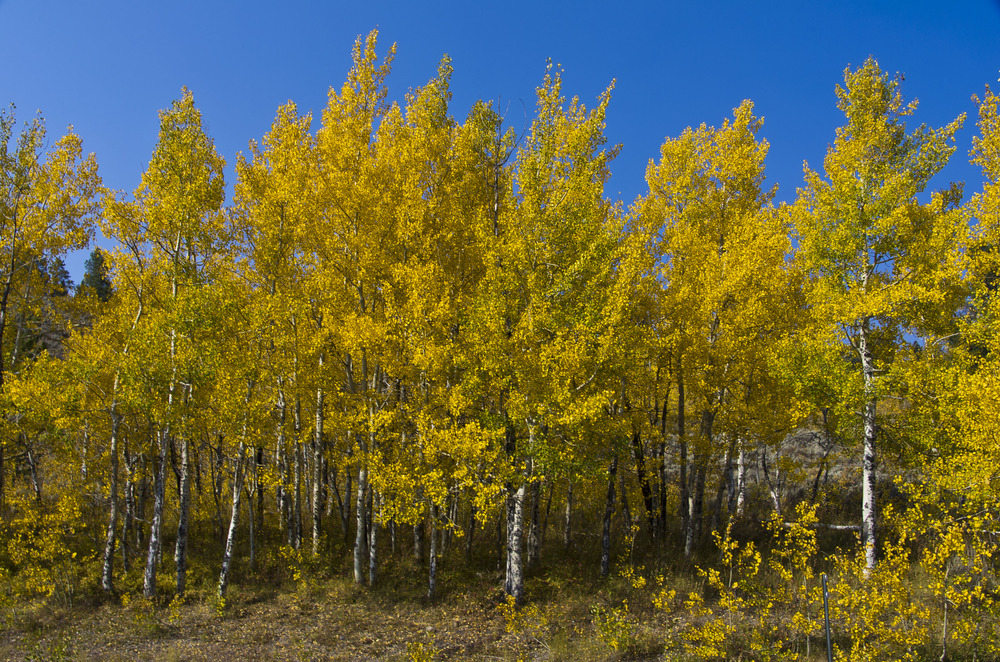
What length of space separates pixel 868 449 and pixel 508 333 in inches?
299

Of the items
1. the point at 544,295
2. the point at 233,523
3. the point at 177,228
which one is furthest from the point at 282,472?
the point at 544,295

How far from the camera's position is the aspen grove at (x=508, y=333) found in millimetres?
10102

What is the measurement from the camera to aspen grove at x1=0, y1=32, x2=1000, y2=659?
33.1 ft

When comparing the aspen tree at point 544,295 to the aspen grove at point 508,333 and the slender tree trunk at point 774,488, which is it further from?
the slender tree trunk at point 774,488

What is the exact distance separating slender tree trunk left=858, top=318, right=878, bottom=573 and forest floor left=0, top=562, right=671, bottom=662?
4208 millimetres

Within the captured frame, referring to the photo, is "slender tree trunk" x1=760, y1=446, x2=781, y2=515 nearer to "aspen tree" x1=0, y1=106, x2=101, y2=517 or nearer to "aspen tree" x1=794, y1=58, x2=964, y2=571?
Result: "aspen tree" x1=794, y1=58, x2=964, y2=571

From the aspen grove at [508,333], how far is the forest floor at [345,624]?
580mm

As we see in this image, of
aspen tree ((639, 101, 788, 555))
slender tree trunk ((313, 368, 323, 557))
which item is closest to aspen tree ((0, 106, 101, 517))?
slender tree trunk ((313, 368, 323, 557))

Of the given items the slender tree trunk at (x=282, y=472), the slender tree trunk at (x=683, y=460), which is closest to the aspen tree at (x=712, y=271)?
the slender tree trunk at (x=683, y=460)

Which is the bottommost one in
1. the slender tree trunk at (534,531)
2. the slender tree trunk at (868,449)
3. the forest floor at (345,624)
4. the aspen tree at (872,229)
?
the forest floor at (345,624)

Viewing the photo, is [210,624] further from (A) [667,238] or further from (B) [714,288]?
(A) [667,238]

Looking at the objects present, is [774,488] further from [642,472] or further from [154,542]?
[154,542]

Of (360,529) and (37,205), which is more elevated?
(37,205)

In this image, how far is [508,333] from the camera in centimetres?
1130
